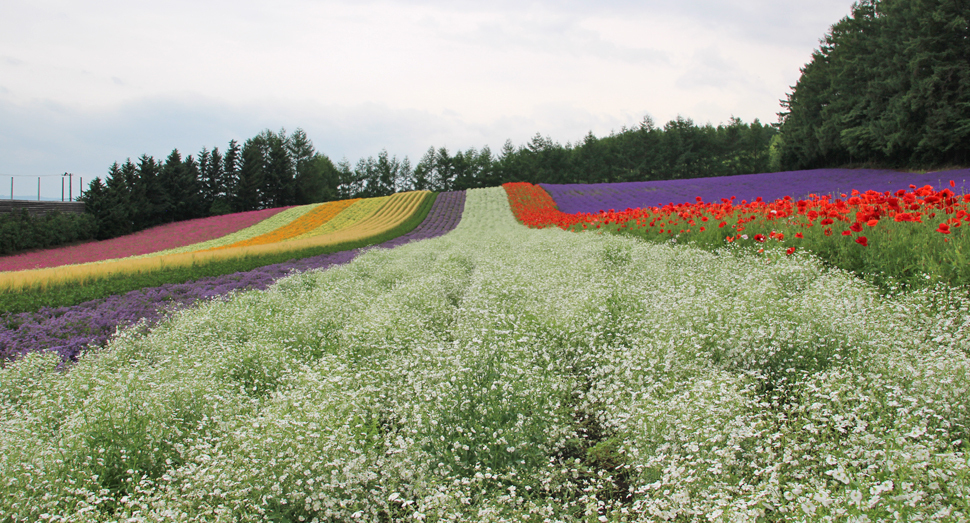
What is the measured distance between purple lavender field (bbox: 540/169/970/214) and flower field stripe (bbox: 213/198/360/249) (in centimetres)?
1965

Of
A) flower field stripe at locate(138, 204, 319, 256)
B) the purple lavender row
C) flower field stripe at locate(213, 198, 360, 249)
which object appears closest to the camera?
the purple lavender row

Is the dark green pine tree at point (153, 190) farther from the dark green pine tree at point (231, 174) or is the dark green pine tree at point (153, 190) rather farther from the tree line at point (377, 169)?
the dark green pine tree at point (231, 174)

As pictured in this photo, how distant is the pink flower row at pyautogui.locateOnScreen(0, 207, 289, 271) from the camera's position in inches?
1071

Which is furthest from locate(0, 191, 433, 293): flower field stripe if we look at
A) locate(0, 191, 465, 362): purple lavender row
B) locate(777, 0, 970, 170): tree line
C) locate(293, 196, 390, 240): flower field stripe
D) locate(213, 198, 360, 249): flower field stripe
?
locate(777, 0, 970, 170): tree line

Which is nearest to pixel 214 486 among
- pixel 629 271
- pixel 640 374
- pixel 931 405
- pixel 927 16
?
pixel 640 374

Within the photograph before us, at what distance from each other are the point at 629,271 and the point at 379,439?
598cm

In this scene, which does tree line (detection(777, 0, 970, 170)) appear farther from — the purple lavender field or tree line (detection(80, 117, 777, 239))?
tree line (detection(80, 117, 777, 239))

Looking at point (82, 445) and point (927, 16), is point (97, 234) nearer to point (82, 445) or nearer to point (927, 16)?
point (82, 445)

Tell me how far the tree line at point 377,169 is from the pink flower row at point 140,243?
3.79m

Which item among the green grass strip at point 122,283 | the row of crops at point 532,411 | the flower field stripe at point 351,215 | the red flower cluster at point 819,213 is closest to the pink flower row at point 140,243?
the flower field stripe at point 351,215

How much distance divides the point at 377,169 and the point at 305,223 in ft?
168

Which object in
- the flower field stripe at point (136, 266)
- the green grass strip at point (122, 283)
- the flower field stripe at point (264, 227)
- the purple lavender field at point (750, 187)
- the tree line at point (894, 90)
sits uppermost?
the tree line at point (894, 90)

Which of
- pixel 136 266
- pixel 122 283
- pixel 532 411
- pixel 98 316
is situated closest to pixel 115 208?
pixel 136 266

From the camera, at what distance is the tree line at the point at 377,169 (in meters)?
45.6
